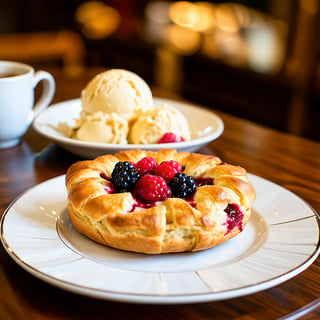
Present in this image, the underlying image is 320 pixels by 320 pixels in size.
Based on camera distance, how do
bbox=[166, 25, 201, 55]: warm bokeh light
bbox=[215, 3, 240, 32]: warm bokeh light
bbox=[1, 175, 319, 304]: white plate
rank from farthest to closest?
1. bbox=[166, 25, 201, 55]: warm bokeh light
2. bbox=[215, 3, 240, 32]: warm bokeh light
3. bbox=[1, 175, 319, 304]: white plate

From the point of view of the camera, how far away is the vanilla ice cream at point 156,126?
4.20 feet

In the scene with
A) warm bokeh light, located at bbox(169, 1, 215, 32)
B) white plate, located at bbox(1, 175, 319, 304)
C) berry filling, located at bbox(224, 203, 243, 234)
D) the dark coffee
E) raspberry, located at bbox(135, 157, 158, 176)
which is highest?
the dark coffee

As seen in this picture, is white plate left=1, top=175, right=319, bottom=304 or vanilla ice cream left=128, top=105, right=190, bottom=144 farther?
vanilla ice cream left=128, top=105, right=190, bottom=144

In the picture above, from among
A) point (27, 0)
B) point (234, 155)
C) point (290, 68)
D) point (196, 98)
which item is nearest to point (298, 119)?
point (290, 68)

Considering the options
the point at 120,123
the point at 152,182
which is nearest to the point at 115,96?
the point at 120,123

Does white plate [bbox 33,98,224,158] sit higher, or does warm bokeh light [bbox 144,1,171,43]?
white plate [bbox 33,98,224,158]

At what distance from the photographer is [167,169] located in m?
0.91

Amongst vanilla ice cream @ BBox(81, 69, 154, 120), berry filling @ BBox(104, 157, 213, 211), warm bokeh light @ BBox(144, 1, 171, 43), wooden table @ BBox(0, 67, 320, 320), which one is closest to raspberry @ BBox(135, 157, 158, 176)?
berry filling @ BBox(104, 157, 213, 211)

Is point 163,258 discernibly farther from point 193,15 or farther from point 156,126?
point 193,15

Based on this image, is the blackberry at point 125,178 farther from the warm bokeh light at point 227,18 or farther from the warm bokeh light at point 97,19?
the warm bokeh light at point 97,19

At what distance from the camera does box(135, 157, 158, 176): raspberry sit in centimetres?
92

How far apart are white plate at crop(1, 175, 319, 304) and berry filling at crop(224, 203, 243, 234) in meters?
0.04

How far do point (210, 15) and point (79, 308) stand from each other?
3.28 meters

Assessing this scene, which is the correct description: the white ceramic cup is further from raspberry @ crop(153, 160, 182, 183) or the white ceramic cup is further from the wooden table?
raspberry @ crop(153, 160, 182, 183)
